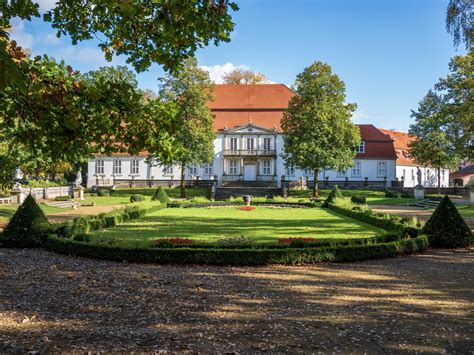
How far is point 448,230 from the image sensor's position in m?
13.8

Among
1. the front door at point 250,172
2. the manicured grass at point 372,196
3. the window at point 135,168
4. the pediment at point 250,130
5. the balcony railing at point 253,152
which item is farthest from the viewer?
the window at point 135,168

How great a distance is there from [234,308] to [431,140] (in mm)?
42869

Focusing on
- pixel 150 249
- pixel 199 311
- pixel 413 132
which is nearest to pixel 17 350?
pixel 199 311

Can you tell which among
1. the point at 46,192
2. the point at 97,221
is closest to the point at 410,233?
the point at 97,221

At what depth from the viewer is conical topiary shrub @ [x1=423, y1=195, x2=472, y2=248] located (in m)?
13.8

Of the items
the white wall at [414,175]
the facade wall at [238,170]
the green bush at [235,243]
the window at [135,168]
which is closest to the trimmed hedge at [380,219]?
the green bush at [235,243]

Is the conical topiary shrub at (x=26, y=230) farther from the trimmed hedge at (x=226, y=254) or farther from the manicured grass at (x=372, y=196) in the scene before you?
the manicured grass at (x=372, y=196)

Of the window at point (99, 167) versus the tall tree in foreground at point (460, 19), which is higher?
the tall tree in foreground at point (460, 19)

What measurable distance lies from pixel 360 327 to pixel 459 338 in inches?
47.2

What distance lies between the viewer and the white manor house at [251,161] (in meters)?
49.7

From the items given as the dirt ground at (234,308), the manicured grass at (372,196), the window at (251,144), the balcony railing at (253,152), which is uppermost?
the window at (251,144)

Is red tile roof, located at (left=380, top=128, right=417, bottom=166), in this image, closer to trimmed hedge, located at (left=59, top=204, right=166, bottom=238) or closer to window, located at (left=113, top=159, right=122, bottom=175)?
window, located at (left=113, top=159, right=122, bottom=175)

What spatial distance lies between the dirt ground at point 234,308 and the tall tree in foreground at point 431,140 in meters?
34.5

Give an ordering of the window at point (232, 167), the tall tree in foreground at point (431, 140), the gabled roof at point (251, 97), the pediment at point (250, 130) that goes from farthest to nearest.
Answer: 1. the gabled roof at point (251, 97)
2. the window at point (232, 167)
3. the pediment at point (250, 130)
4. the tall tree in foreground at point (431, 140)
